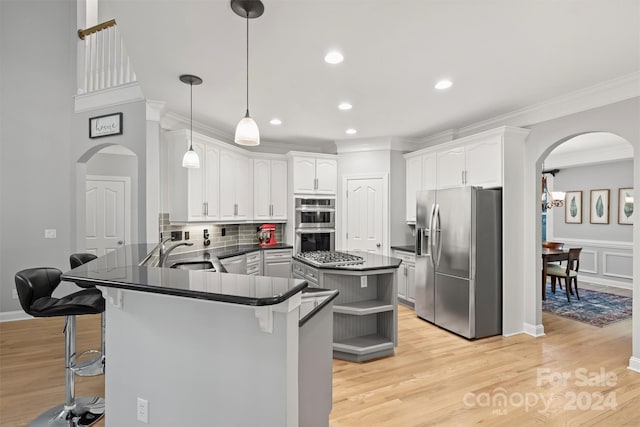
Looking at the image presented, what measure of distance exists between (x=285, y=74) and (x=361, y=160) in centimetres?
281

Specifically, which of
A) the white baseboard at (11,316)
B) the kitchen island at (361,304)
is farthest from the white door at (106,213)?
the kitchen island at (361,304)

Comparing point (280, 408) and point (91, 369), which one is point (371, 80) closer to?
point (280, 408)

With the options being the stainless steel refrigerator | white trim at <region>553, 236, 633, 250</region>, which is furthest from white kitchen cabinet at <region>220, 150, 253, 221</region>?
white trim at <region>553, 236, 633, 250</region>

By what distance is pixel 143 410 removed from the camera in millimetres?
1652

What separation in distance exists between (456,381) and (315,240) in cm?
321

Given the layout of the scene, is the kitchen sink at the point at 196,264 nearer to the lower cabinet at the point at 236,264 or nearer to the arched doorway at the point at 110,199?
the lower cabinet at the point at 236,264

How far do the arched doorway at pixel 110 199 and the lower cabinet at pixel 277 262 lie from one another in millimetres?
2351

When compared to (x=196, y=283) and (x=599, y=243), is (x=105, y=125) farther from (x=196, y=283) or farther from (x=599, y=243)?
(x=599, y=243)

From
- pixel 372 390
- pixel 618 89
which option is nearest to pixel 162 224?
pixel 372 390

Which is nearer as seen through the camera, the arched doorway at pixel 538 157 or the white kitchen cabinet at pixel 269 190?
the arched doorway at pixel 538 157

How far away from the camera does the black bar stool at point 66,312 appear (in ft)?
6.73

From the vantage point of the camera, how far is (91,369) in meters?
2.29

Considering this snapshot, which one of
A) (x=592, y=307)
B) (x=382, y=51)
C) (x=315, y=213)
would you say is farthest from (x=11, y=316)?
(x=592, y=307)

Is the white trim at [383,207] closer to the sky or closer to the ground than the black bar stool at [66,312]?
closer to the sky
